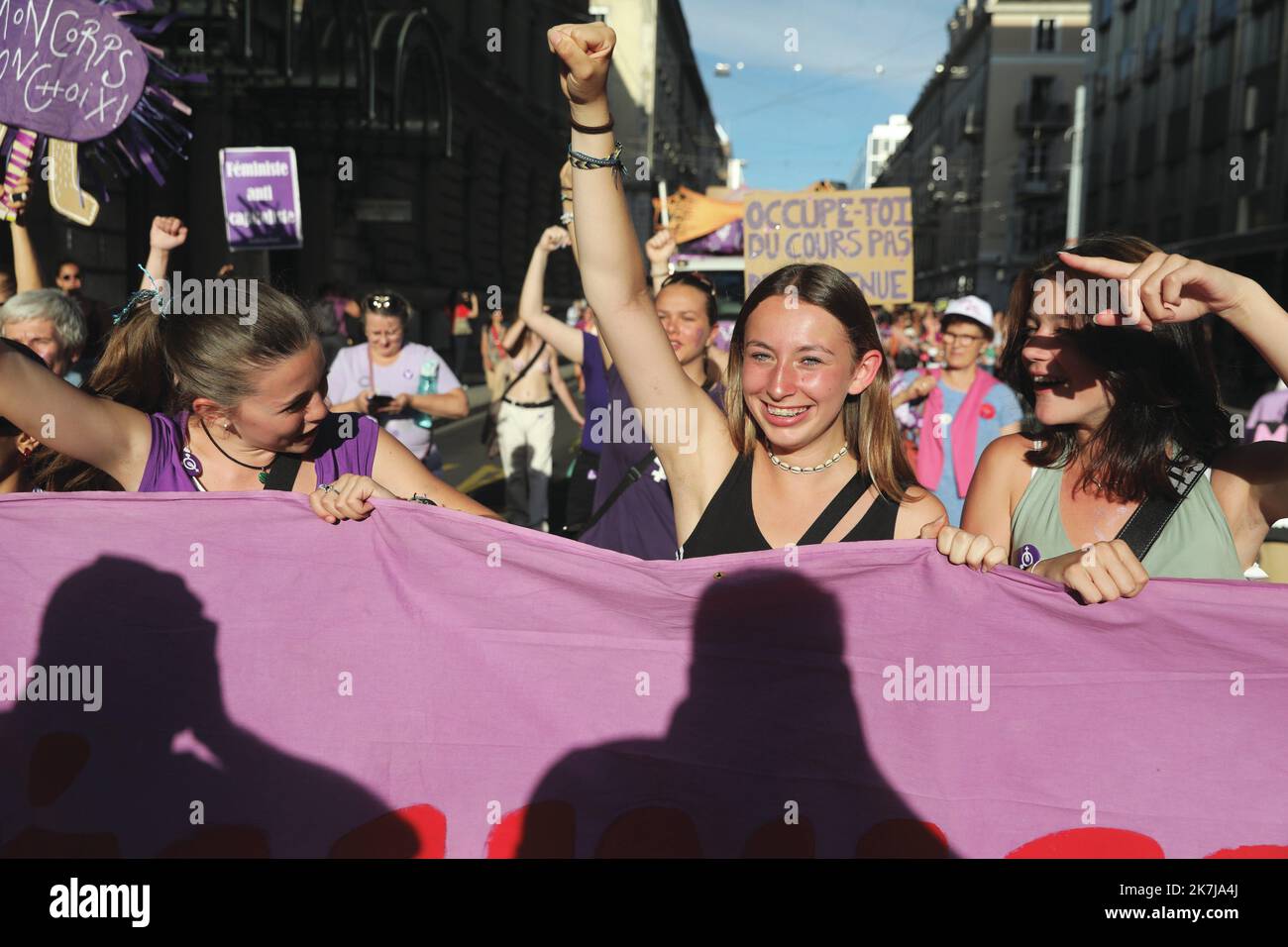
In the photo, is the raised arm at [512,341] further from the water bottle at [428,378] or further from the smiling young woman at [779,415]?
the smiling young woman at [779,415]

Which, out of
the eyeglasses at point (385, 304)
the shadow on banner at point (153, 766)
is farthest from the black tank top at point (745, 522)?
the eyeglasses at point (385, 304)

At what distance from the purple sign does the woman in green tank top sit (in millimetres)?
3818

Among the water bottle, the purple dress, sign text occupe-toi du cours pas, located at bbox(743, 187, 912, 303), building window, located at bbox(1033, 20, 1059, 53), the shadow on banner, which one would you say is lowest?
the shadow on banner

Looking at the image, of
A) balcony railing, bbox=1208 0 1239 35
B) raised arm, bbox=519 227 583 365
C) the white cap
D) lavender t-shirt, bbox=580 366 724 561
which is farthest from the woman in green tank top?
balcony railing, bbox=1208 0 1239 35

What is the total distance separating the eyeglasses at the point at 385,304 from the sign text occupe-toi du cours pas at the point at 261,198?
348cm

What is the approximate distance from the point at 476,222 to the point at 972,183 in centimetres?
4700

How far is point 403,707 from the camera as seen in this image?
241 cm

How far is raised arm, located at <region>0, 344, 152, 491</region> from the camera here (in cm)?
243

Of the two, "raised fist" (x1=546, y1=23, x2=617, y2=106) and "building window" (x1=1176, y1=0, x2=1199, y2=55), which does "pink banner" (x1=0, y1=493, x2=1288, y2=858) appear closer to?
"raised fist" (x1=546, y1=23, x2=617, y2=106)

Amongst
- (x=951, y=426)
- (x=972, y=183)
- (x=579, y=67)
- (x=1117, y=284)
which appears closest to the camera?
(x=579, y=67)

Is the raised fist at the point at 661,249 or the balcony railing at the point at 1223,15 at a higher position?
the balcony railing at the point at 1223,15

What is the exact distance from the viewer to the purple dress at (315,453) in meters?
2.80
